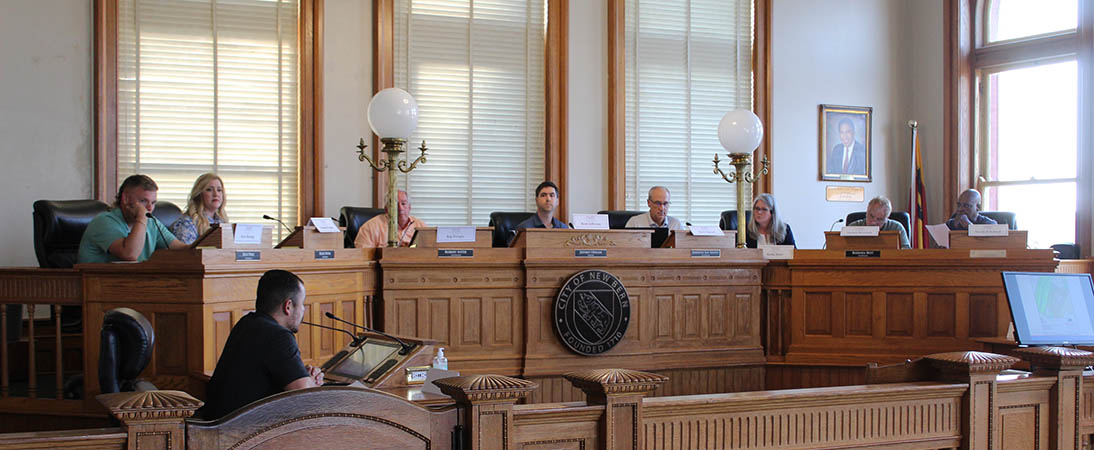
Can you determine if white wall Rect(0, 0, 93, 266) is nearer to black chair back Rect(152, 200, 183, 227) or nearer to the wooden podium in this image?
black chair back Rect(152, 200, 183, 227)

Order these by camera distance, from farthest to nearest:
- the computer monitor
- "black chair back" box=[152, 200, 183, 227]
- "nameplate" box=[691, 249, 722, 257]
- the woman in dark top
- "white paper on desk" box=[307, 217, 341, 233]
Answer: the woman in dark top
"black chair back" box=[152, 200, 183, 227]
"nameplate" box=[691, 249, 722, 257]
"white paper on desk" box=[307, 217, 341, 233]
the computer monitor

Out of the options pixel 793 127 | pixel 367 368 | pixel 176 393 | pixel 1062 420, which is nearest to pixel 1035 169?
pixel 793 127

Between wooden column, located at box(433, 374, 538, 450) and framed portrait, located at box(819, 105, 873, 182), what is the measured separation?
7.18 m

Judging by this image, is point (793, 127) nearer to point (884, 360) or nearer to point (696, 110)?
point (696, 110)

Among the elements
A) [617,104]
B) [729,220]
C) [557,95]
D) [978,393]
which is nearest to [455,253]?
[978,393]

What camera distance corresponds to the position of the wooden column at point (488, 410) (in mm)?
2424

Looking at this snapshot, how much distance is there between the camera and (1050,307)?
4.14 meters

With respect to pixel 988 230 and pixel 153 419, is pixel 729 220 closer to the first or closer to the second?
pixel 988 230

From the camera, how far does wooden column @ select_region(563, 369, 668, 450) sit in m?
2.58

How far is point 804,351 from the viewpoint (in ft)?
18.2

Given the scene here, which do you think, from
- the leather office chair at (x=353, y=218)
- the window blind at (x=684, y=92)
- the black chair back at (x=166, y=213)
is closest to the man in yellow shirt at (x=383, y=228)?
the leather office chair at (x=353, y=218)

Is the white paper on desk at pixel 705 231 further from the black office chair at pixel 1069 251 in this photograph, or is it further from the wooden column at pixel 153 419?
the black office chair at pixel 1069 251

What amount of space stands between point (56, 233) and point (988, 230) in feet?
18.1

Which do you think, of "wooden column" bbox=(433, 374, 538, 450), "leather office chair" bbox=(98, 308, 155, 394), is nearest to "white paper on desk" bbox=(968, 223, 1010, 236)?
"wooden column" bbox=(433, 374, 538, 450)
